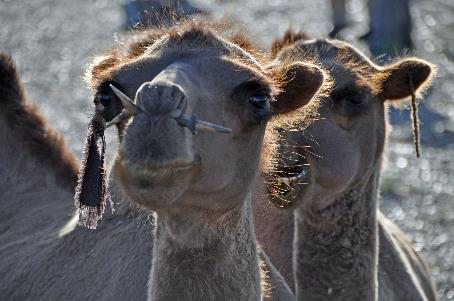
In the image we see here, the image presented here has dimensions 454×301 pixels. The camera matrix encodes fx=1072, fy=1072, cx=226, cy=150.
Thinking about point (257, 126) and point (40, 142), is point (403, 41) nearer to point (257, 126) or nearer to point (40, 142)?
point (40, 142)

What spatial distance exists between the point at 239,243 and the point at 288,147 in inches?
41.3

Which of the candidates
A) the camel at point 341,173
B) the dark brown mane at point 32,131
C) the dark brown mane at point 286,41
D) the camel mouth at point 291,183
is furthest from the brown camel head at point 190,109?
the dark brown mane at point 32,131

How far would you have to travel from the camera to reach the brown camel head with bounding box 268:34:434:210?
4902 mm

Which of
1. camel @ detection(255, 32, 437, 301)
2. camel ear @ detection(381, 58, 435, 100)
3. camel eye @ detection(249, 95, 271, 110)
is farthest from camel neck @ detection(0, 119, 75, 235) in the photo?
camel eye @ detection(249, 95, 271, 110)

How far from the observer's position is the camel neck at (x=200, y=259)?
12.0ft

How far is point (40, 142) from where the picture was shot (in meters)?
6.08

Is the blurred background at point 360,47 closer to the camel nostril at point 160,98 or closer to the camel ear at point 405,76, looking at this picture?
the camel ear at point 405,76

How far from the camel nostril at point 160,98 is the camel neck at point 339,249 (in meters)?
2.17

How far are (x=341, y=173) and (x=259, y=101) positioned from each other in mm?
A: 1553

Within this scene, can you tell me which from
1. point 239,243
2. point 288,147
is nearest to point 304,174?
point 288,147

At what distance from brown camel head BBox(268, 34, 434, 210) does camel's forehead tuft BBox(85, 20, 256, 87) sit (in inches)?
35.2

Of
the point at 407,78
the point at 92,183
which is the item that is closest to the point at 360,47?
the point at 407,78

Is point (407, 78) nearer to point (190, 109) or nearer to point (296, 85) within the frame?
point (296, 85)

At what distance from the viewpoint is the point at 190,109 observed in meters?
3.31
